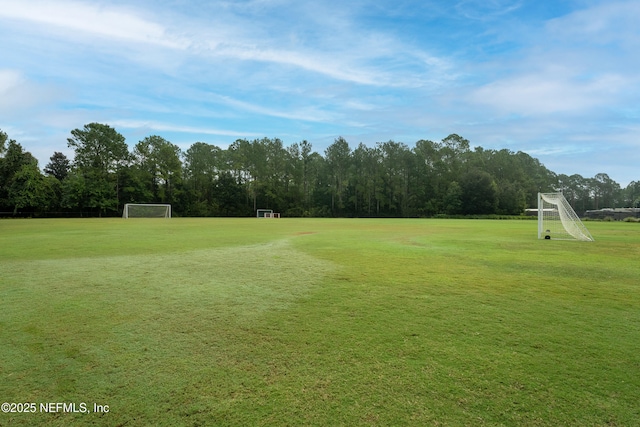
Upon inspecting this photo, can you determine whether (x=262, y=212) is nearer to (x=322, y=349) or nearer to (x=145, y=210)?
(x=145, y=210)

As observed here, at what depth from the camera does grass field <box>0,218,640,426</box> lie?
2.50 m

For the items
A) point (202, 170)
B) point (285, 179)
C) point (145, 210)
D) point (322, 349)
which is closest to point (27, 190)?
point (145, 210)

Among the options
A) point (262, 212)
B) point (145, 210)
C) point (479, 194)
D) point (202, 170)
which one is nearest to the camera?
point (145, 210)

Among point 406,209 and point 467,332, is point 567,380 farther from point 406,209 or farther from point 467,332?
point 406,209

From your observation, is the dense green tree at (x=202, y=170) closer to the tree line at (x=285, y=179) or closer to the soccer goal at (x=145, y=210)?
the tree line at (x=285, y=179)

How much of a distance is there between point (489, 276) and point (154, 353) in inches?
254

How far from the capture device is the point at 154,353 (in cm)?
340

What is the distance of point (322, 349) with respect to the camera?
348 centimetres

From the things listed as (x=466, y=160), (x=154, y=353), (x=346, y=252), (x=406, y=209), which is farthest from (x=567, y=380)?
(x=466, y=160)

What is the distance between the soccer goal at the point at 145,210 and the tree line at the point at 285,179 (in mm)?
5017

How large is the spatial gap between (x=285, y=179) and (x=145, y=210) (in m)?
30.7

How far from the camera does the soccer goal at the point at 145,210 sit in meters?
54.7

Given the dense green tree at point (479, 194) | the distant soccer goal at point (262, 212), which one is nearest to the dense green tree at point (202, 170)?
the distant soccer goal at point (262, 212)

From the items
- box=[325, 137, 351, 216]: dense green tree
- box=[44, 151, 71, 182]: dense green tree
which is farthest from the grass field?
box=[44, 151, 71, 182]: dense green tree
